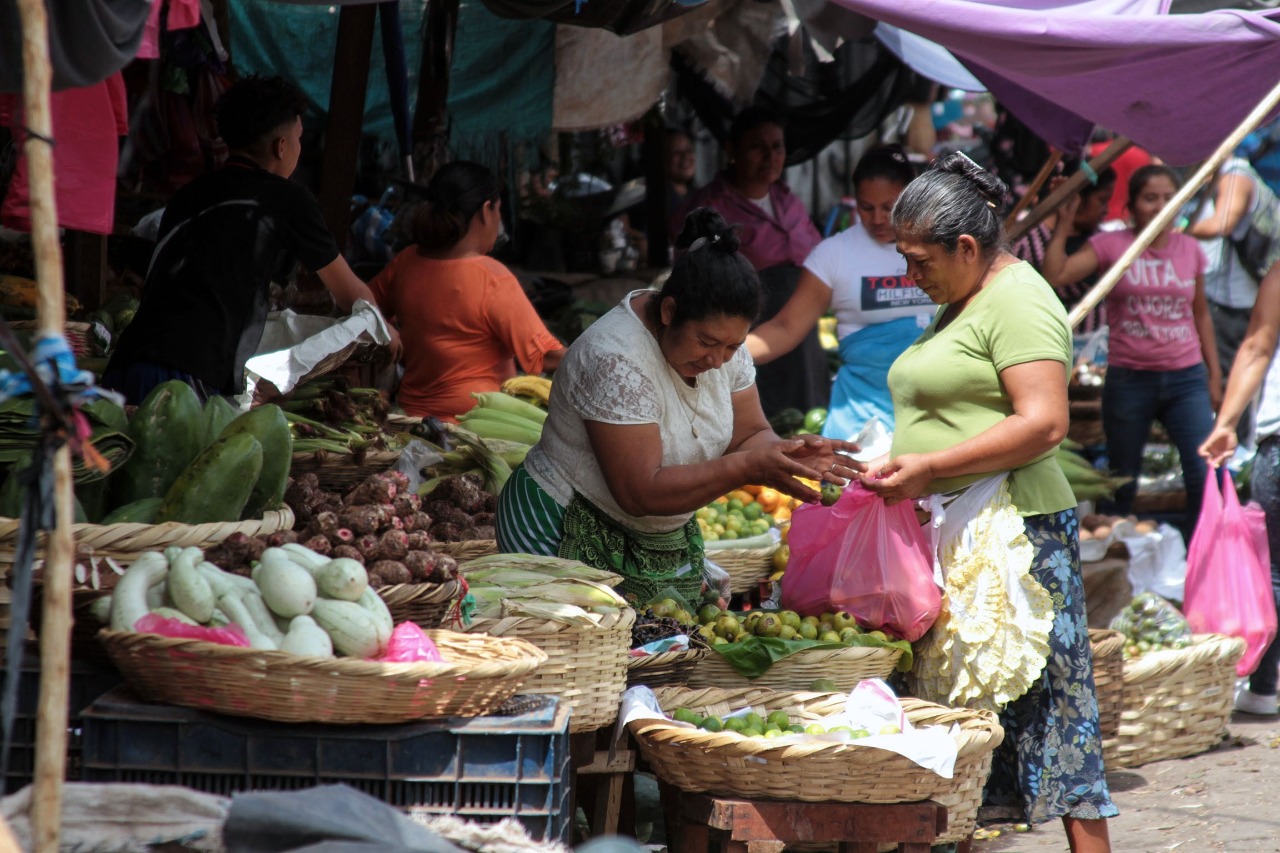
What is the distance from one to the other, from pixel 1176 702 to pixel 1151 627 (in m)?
0.34

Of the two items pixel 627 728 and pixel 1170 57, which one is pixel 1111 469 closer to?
pixel 1170 57

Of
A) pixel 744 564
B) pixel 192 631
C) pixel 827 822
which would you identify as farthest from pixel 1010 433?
pixel 192 631

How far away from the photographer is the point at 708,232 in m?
3.22

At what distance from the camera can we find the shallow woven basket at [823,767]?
9.10 ft

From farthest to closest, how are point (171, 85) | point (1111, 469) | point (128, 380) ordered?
point (1111, 469) < point (171, 85) < point (128, 380)

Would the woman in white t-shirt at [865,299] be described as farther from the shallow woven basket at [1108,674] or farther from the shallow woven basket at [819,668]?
the shallow woven basket at [819,668]

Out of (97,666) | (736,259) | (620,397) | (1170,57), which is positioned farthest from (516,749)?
(1170,57)

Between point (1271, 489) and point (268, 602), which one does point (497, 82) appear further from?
point (268, 602)

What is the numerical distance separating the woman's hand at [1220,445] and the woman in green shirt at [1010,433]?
177 centimetres

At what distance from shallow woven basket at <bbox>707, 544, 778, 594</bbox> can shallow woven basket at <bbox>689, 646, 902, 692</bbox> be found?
0.95 meters

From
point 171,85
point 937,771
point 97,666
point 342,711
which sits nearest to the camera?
point 342,711

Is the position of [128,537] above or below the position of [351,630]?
above

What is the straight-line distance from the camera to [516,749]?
2.28 metres

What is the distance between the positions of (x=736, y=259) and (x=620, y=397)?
42 cm
